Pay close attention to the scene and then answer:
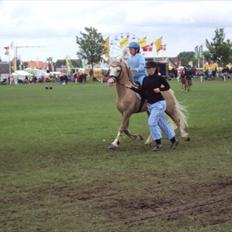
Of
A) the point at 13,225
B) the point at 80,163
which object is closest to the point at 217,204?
the point at 13,225

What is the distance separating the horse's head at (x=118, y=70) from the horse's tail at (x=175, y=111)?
114 centimetres

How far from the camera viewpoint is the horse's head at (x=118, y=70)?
14298 mm

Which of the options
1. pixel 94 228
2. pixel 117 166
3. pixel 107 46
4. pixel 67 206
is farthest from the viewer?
pixel 107 46

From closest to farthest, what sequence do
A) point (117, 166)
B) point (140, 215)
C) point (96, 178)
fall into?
point (140, 215) < point (96, 178) < point (117, 166)

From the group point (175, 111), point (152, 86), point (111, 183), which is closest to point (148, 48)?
point (175, 111)

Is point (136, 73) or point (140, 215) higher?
point (136, 73)

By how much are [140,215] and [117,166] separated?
12.9ft

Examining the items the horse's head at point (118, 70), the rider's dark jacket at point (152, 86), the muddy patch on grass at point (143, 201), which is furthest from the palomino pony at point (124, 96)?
the muddy patch on grass at point (143, 201)

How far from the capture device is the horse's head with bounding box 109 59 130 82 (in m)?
14.3

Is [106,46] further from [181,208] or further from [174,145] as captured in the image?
[181,208]

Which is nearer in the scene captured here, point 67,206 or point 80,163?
point 67,206

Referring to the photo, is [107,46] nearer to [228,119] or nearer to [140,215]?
[228,119]

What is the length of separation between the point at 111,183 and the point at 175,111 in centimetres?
572

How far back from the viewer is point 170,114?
49.8 ft
